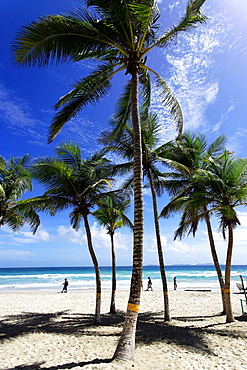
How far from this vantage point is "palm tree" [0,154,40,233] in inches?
463

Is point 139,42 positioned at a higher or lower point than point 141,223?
higher

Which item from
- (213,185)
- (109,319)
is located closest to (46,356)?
(109,319)

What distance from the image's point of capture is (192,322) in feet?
33.2

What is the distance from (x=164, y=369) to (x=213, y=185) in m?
6.13

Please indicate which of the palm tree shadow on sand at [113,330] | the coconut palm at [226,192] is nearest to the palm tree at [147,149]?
the coconut palm at [226,192]

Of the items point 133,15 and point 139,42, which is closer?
point 133,15

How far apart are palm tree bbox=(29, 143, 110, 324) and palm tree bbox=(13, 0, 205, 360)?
81.6 inches

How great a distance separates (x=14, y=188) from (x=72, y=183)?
4.09 m

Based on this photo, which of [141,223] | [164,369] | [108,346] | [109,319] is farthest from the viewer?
Answer: [109,319]

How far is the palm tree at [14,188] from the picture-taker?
1177 cm

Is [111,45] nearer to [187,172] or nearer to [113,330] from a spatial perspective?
[187,172]

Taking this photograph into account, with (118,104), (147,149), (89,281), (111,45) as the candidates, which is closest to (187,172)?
(147,149)

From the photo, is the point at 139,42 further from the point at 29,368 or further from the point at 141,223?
the point at 29,368

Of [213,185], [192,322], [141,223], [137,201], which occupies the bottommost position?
[192,322]
